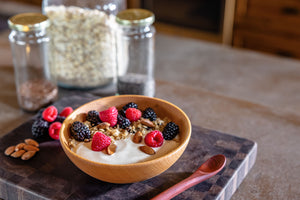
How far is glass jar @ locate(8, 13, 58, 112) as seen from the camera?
1029mm

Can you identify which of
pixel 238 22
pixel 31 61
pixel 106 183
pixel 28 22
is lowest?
pixel 238 22

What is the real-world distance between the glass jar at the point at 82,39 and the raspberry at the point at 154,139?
435 millimetres

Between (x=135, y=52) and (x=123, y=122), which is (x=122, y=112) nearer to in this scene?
(x=123, y=122)

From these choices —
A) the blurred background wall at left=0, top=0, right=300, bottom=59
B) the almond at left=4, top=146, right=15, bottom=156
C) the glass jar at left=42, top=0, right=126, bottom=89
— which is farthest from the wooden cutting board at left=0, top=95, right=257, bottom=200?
the blurred background wall at left=0, top=0, right=300, bottom=59

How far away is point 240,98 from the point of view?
1236mm

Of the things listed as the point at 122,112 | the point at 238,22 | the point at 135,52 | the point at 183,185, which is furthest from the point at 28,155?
the point at 238,22

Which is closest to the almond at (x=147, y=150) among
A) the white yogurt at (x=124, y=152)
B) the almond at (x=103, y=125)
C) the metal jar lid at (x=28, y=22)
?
the white yogurt at (x=124, y=152)

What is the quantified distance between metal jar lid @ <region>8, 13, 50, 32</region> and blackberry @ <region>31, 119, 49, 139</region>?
270 mm

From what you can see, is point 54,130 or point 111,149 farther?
point 54,130

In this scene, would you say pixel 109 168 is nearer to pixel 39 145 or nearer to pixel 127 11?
pixel 39 145

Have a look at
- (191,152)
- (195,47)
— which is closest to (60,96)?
(191,152)

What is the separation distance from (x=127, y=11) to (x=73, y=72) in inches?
10.0

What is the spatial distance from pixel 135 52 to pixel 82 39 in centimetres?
17

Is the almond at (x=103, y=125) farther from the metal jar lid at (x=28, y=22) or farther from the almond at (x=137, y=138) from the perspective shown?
the metal jar lid at (x=28, y=22)
